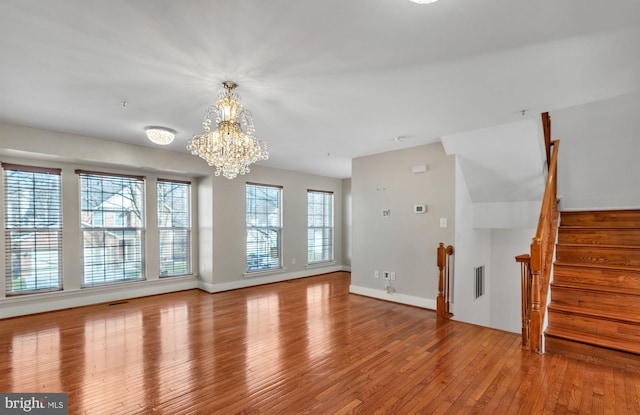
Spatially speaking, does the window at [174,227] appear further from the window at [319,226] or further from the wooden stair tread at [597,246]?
the wooden stair tread at [597,246]

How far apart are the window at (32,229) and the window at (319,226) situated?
4785 mm

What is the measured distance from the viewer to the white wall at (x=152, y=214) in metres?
4.20

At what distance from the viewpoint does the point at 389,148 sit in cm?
504

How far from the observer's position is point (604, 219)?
4117 millimetres

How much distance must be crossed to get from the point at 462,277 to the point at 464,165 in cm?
167

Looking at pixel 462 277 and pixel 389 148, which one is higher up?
pixel 389 148

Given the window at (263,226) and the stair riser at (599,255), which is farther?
the window at (263,226)

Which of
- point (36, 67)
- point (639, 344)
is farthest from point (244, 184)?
point (639, 344)

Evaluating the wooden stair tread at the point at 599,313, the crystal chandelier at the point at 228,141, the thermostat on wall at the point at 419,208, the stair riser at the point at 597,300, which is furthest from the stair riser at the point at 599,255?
the crystal chandelier at the point at 228,141

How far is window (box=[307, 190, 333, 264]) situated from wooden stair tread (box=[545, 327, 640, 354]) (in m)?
5.27

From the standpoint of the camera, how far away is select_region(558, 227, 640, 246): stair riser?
12.0ft

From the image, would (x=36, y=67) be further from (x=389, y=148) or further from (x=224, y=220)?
(x=389, y=148)

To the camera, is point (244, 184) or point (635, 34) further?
point (244, 184)

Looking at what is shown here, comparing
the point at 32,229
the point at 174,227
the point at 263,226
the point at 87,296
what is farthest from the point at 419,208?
the point at 32,229
